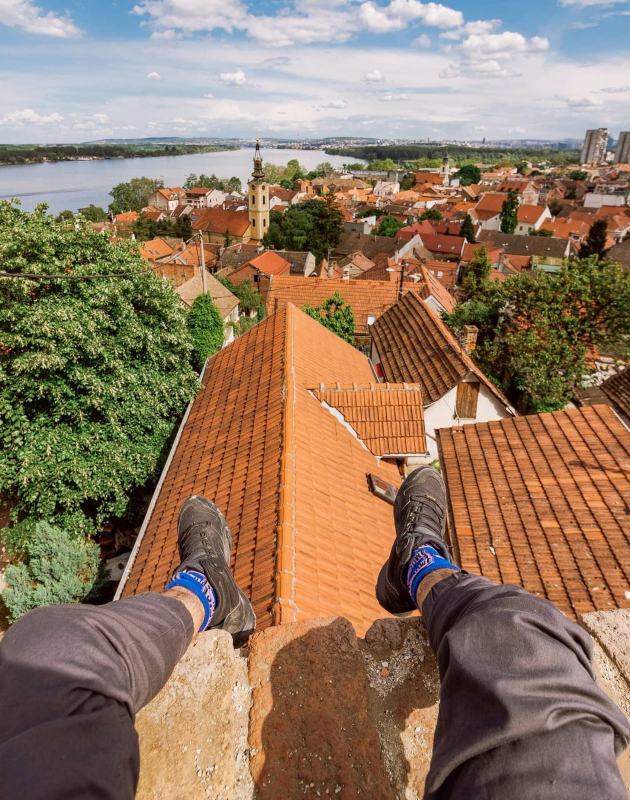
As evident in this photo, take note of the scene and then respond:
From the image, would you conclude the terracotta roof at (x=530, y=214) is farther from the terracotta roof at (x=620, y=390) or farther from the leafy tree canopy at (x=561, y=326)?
the terracotta roof at (x=620, y=390)

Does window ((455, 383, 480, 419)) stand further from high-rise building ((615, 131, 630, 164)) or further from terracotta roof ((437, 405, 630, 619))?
high-rise building ((615, 131, 630, 164))

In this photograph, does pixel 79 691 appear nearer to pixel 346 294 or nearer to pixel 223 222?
pixel 346 294

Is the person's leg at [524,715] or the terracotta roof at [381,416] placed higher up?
the person's leg at [524,715]

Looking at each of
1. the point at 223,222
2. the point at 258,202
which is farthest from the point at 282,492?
the point at 223,222

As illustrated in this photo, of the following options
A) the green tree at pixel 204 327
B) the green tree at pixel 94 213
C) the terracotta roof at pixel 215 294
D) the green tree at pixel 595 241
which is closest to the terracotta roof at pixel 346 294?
the green tree at pixel 204 327

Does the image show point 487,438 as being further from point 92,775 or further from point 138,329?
point 92,775

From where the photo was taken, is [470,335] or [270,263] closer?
[470,335]

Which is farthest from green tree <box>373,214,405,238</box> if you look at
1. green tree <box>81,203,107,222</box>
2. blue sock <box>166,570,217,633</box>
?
blue sock <box>166,570,217,633</box>
